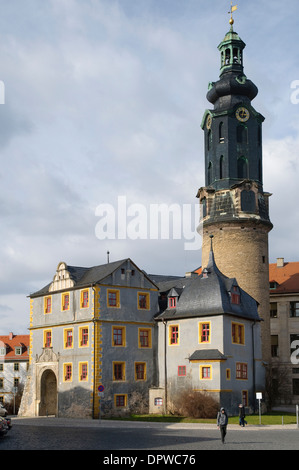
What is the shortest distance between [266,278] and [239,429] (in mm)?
26694

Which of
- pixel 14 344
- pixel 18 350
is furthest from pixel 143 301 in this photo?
pixel 14 344

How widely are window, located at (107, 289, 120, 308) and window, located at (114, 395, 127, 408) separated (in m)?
6.45

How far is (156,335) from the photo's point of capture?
2026 inches

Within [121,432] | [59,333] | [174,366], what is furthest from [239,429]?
[59,333]

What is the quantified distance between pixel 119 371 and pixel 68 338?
482cm

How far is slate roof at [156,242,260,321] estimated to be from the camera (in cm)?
4744

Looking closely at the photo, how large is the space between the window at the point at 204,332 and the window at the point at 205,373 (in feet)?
6.79

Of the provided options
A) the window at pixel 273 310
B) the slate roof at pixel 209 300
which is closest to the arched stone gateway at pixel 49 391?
the slate roof at pixel 209 300

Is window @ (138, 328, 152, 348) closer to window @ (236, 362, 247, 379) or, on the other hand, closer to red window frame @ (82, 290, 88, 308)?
red window frame @ (82, 290, 88, 308)

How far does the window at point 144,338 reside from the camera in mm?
50625

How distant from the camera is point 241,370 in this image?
4803cm

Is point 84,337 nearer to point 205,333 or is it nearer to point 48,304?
point 48,304

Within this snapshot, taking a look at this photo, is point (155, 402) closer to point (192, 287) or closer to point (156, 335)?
point (156, 335)
